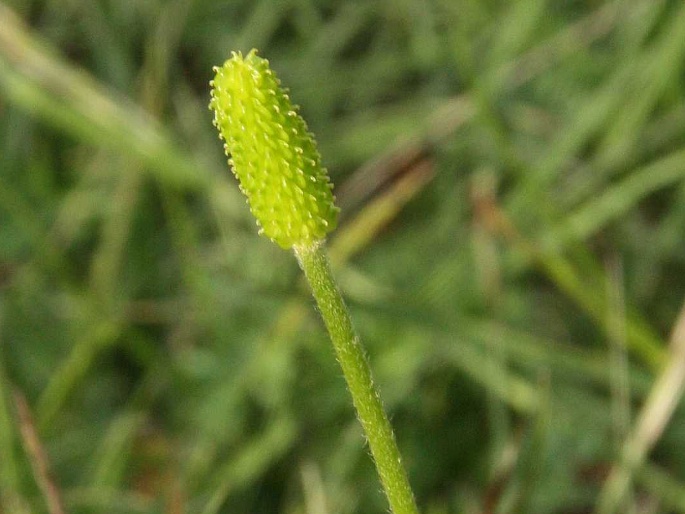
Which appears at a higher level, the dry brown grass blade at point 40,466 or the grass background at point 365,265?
the grass background at point 365,265

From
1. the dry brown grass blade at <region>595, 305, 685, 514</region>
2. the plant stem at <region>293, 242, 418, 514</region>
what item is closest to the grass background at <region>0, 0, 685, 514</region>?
the dry brown grass blade at <region>595, 305, 685, 514</region>

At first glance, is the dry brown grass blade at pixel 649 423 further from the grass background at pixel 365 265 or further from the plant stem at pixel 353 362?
the plant stem at pixel 353 362

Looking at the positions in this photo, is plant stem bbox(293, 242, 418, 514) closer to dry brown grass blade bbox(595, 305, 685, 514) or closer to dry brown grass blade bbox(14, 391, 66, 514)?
dry brown grass blade bbox(14, 391, 66, 514)

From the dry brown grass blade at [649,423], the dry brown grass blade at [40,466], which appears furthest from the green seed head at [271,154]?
the dry brown grass blade at [649,423]

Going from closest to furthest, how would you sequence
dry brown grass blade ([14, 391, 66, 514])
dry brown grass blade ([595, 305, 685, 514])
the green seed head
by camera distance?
the green seed head
dry brown grass blade ([14, 391, 66, 514])
dry brown grass blade ([595, 305, 685, 514])

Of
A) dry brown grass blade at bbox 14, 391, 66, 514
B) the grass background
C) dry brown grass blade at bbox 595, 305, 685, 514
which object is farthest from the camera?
the grass background

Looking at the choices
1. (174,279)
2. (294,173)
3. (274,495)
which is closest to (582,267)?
(274,495)
